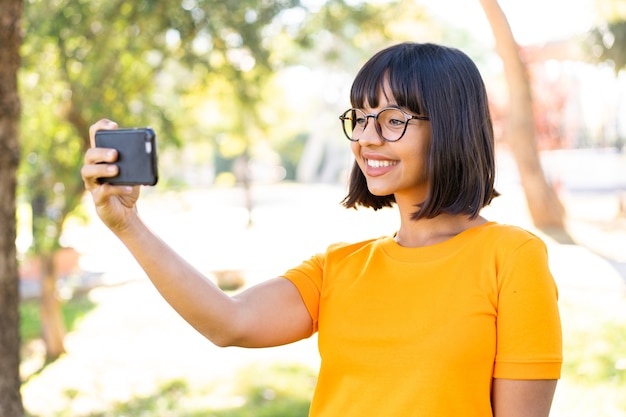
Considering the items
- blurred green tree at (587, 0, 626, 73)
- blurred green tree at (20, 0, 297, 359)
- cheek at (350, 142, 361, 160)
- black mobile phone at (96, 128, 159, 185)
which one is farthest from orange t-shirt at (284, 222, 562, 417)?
blurred green tree at (587, 0, 626, 73)

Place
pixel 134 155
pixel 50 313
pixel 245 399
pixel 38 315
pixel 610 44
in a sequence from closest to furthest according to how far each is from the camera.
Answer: pixel 134 155 < pixel 245 399 < pixel 50 313 < pixel 38 315 < pixel 610 44

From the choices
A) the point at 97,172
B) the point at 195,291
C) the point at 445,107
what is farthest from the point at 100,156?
the point at 445,107

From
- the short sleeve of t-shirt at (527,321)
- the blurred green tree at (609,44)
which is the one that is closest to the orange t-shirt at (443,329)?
the short sleeve of t-shirt at (527,321)

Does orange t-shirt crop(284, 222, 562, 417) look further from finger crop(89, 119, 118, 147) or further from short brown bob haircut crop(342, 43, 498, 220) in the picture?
finger crop(89, 119, 118, 147)

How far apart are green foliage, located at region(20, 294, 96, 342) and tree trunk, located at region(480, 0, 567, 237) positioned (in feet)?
23.8

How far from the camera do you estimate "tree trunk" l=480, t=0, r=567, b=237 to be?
40.4 ft

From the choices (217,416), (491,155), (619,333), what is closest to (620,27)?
(619,333)

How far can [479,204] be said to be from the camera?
1.56m

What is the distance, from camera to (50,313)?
373 inches

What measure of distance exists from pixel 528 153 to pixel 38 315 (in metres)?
8.19

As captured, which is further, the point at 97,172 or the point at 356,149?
the point at 356,149

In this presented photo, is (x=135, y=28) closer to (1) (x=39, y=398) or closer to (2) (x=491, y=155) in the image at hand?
(1) (x=39, y=398)

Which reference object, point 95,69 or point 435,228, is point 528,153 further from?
point 435,228

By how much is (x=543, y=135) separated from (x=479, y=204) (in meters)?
19.3
